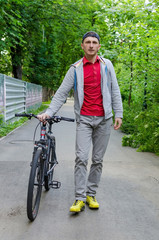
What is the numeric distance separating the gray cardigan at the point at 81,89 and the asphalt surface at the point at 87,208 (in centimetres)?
118

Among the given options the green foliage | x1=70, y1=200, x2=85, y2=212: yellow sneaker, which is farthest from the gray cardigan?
the green foliage

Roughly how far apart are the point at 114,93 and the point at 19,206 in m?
1.88

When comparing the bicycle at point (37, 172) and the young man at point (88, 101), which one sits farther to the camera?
the young man at point (88, 101)

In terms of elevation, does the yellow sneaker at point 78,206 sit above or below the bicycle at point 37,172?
below

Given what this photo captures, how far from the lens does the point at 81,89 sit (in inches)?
145

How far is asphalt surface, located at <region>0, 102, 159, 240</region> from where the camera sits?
124 inches

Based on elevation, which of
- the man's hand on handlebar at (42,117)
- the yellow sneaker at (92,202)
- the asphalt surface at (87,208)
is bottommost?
the asphalt surface at (87,208)

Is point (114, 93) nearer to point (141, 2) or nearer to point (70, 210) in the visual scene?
point (70, 210)

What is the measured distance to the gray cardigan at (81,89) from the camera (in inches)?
146

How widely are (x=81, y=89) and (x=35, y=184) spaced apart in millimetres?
1241

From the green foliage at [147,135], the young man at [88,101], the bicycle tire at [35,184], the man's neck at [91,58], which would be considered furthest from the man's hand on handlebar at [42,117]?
the green foliage at [147,135]

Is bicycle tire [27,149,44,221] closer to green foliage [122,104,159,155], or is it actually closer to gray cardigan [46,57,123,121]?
gray cardigan [46,57,123,121]

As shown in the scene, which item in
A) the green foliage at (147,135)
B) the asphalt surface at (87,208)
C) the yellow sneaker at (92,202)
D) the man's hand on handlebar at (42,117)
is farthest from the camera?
the green foliage at (147,135)

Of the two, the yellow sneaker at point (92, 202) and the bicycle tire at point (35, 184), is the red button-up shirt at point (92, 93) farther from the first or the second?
the yellow sneaker at point (92, 202)
